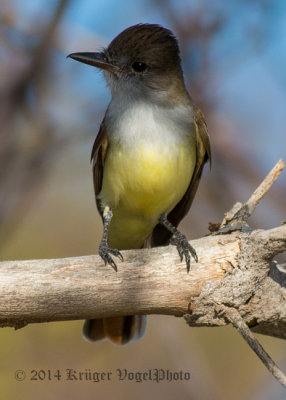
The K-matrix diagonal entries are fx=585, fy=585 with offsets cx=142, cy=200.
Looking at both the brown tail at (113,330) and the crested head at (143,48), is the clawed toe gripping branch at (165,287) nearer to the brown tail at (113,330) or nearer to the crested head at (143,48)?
the brown tail at (113,330)

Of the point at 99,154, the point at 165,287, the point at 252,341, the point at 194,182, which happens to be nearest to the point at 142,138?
the point at 99,154

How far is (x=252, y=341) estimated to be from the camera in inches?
108

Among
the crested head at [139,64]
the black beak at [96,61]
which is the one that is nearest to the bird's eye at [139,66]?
the crested head at [139,64]

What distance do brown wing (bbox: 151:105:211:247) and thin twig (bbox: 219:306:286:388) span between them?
Result: 1467 mm

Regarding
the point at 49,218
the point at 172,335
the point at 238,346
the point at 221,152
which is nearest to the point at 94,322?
the point at 172,335

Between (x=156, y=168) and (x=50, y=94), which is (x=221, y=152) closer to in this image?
(x=156, y=168)

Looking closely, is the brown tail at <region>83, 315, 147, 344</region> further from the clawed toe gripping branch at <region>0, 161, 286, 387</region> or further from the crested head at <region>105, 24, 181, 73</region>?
the crested head at <region>105, 24, 181, 73</region>

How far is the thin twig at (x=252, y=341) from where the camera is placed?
261 cm

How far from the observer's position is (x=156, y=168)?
382cm

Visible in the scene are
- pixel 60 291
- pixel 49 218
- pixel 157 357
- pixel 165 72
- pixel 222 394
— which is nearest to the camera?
pixel 60 291

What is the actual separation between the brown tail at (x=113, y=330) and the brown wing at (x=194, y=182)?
30.8 inches

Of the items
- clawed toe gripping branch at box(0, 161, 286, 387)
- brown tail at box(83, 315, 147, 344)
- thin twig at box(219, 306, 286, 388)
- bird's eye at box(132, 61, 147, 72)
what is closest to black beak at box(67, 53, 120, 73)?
bird's eye at box(132, 61, 147, 72)

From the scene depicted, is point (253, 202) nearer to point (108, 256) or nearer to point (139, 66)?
point (108, 256)

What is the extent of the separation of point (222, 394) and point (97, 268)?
99.8 inches
